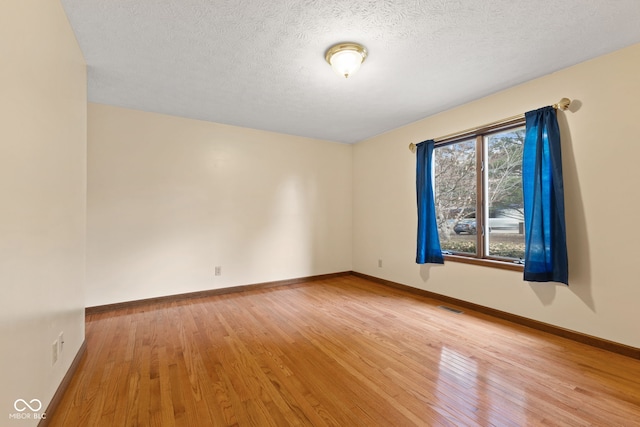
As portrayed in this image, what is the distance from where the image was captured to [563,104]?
259 cm

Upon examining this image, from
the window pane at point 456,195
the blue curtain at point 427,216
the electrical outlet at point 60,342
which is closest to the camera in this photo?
the electrical outlet at point 60,342

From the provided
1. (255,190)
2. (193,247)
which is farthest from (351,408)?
(255,190)

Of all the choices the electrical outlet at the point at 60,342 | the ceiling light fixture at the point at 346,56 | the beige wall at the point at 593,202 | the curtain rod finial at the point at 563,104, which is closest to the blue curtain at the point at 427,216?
the beige wall at the point at 593,202

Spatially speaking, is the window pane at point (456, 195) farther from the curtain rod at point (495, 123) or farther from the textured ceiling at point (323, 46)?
the textured ceiling at point (323, 46)

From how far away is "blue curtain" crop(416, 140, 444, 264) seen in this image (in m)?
3.76

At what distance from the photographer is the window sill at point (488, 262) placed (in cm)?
297

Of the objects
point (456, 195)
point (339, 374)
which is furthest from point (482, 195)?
point (339, 374)

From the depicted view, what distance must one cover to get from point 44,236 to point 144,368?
3.96 ft

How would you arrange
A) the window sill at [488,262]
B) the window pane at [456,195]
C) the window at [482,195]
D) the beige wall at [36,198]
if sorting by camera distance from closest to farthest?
the beige wall at [36,198]
the window sill at [488,262]
the window at [482,195]
the window pane at [456,195]

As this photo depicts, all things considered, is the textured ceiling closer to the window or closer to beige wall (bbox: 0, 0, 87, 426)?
beige wall (bbox: 0, 0, 87, 426)

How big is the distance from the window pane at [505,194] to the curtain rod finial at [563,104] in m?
0.43

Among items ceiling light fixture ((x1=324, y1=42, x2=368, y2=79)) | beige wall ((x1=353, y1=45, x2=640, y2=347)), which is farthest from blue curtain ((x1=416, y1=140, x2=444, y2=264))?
ceiling light fixture ((x1=324, y1=42, x2=368, y2=79))

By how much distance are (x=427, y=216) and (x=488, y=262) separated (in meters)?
0.94

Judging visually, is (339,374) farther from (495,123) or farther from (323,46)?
(495,123)
